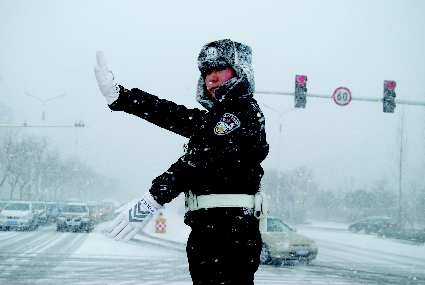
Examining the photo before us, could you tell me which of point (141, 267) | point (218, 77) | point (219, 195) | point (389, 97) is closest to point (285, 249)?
point (141, 267)

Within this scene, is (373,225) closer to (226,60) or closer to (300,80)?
(300,80)

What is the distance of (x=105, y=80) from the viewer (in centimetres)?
253

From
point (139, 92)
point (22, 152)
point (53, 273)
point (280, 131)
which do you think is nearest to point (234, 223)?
point (139, 92)

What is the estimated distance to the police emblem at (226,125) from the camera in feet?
7.47

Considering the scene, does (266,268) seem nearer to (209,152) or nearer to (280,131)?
(209,152)

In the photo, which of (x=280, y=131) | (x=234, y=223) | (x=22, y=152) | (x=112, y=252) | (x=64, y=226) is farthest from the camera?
(x=22, y=152)

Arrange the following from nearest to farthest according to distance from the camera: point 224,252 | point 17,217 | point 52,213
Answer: point 224,252 < point 17,217 < point 52,213

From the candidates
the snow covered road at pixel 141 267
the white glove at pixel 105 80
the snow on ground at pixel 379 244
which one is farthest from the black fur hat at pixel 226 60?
the snow on ground at pixel 379 244

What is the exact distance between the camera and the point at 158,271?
10.9m

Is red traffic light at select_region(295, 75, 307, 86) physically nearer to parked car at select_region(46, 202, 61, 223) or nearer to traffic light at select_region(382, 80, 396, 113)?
traffic light at select_region(382, 80, 396, 113)

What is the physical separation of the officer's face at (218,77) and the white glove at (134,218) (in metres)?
0.74

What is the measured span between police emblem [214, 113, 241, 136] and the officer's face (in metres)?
0.31

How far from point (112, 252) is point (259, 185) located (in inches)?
508

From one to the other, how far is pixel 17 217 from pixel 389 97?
1922 centimetres
